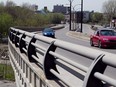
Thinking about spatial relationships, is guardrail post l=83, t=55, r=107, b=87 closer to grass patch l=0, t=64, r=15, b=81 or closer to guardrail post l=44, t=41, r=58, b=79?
guardrail post l=44, t=41, r=58, b=79

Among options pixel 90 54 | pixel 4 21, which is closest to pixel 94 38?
pixel 90 54

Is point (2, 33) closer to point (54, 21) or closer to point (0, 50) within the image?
point (0, 50)

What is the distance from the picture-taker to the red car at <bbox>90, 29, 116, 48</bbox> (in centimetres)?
2714

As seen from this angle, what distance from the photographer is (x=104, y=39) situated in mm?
27141

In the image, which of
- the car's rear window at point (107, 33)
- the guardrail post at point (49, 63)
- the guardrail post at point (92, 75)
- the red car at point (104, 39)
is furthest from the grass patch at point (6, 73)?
the guardrail post at point (92, 75)

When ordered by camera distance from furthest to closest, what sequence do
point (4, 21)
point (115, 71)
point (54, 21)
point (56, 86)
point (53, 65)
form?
point (54, 21) < point (4, 21) < point (115, 71) < point (53, 65) < point (56, 86)

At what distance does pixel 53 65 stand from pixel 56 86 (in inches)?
32.1

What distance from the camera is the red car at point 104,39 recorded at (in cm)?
2714

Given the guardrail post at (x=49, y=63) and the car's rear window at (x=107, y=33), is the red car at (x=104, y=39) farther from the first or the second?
the guardrail post at (x=49, y=63)

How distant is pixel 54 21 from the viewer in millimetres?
192875

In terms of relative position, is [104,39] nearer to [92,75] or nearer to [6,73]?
[92,75]

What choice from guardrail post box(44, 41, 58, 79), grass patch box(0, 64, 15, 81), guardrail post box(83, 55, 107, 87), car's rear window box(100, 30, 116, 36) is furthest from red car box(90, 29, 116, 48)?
grass patch box(0, 64, 15, 81)

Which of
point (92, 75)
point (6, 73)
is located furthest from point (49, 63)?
point (6, 73)

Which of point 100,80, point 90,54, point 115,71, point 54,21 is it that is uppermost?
point 90,54
